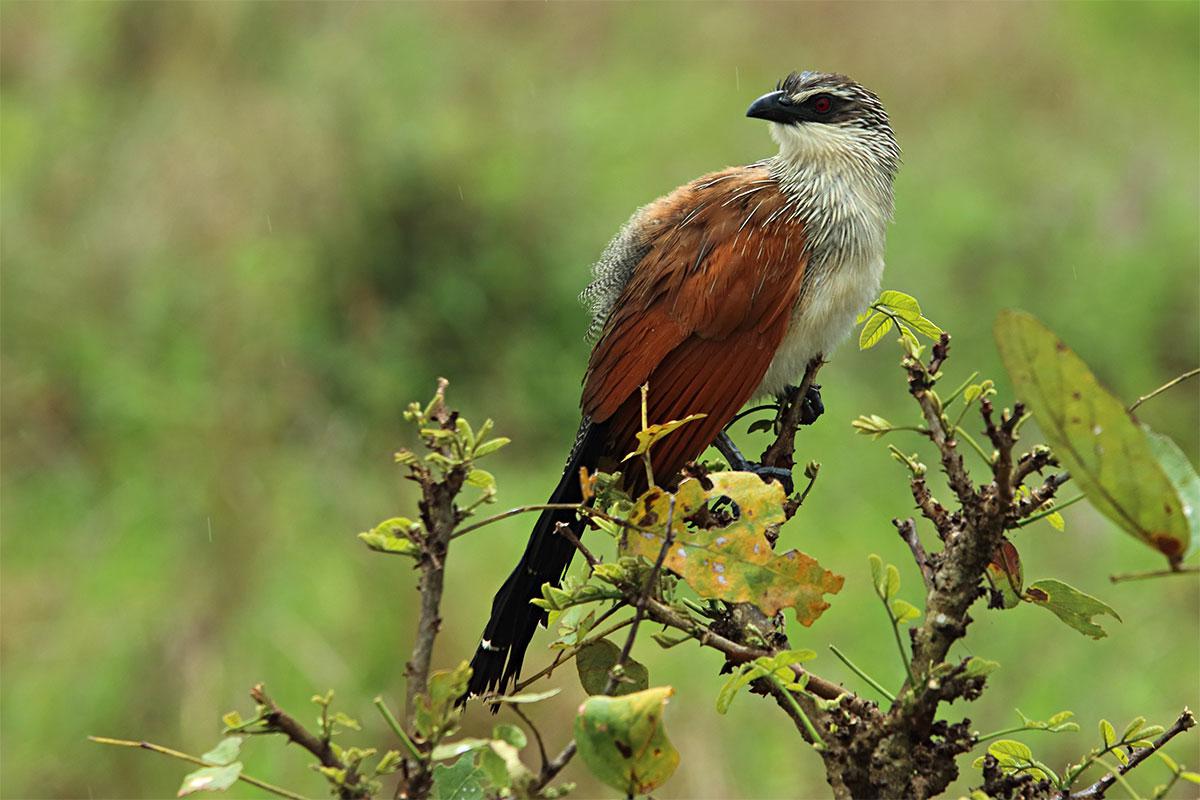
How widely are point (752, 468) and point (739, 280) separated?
0.38m

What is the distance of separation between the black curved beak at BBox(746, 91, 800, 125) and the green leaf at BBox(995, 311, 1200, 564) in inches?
65.5

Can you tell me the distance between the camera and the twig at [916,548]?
1.00 m

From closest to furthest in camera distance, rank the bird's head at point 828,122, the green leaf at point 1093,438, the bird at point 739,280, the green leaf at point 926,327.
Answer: the green leaf at point 1093,438 → the green leaf at point 926,327 → the bird at point 739,280 → the bird's head at point 828,122

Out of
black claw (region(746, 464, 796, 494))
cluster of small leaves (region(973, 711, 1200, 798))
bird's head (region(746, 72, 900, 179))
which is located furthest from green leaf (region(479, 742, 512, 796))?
bird's head (region(746, 72, 900, 179))

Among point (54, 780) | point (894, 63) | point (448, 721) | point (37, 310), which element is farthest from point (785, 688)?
point (894, 63)

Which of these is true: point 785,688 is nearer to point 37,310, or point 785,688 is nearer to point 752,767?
point 752,767

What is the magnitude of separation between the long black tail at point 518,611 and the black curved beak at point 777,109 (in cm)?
94

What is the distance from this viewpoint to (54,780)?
3.46m

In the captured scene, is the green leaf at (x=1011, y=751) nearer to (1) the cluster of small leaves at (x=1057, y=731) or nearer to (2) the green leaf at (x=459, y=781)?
(1) the cluster of small leaves at (x=1057, y=731)

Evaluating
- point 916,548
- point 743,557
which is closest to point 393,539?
point 743,557

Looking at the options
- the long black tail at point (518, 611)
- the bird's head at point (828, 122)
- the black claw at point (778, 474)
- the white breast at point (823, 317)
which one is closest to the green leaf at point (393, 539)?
the long black tail at point (518, 611)

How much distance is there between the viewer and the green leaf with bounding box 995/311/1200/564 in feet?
2.29

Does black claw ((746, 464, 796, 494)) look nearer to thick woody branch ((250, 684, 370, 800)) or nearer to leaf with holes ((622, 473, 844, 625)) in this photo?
leaf with holes ((622, 473, 844, 625))

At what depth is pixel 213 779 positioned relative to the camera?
2.55 feet
